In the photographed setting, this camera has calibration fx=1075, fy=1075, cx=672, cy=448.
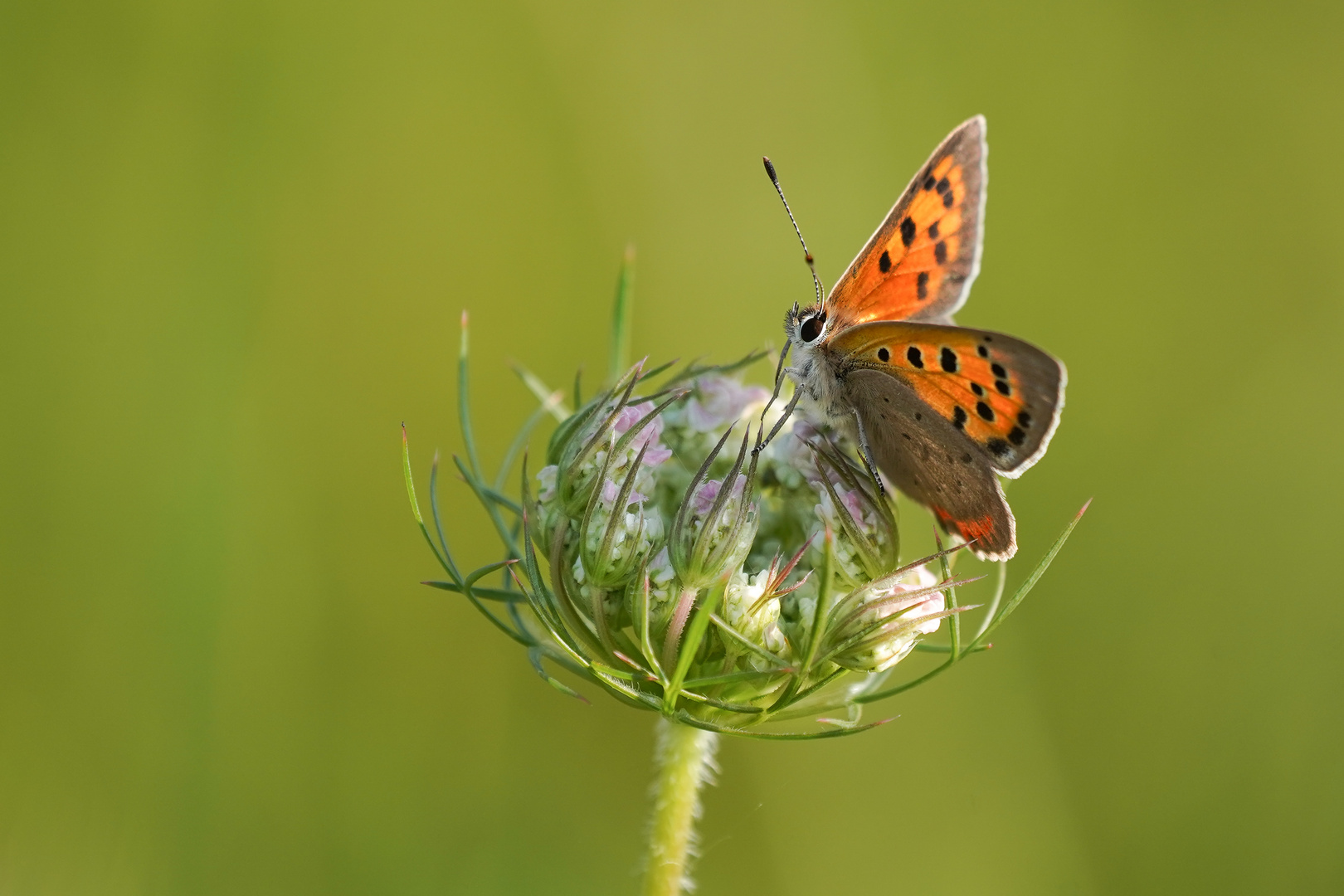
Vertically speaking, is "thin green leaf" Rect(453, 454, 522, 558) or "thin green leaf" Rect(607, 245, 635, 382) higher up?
"thin green leaf" Rect(607, 245, 635, 382)

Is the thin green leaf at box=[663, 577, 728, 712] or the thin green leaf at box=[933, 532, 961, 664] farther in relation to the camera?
the thin green leaf at box=[933, 532, 961, 664]

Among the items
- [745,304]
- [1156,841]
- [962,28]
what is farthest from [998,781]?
[962,28]

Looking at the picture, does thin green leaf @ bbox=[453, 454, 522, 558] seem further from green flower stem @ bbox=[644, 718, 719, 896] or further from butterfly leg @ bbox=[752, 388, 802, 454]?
butterfly leg @ bbox=[752, 388, 802, 454]

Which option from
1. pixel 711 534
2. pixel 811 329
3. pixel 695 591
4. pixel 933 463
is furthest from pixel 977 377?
pixel 695 591

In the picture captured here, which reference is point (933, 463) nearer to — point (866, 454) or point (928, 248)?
point (866, 454)

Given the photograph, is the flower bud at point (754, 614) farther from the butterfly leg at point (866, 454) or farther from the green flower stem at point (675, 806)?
the butterfly leg at point (866, 454)

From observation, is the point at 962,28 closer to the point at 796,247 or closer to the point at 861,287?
the point at 796,247

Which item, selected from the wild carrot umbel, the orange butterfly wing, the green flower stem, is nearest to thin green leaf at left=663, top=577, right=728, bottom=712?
the wild carrot umbel
